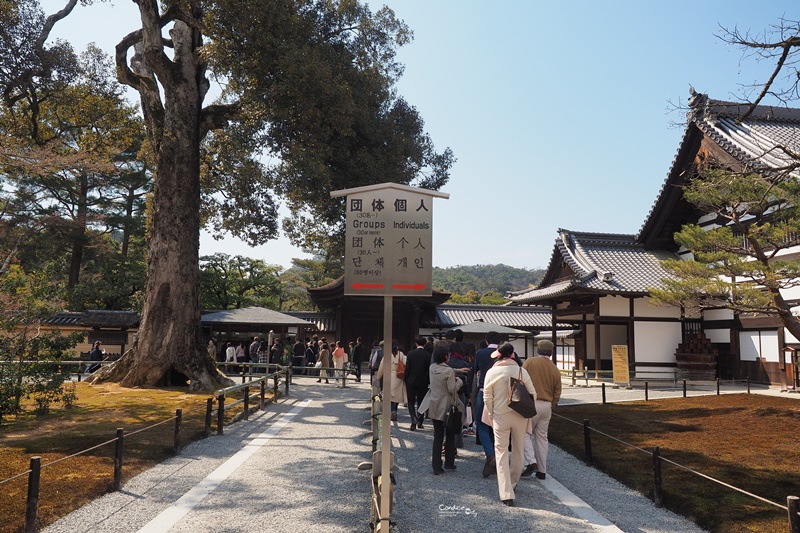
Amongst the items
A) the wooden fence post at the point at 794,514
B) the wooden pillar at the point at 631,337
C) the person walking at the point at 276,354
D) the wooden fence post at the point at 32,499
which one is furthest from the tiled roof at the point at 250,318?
the wooden fence post at the point at 794,514

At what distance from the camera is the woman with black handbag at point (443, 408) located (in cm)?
707

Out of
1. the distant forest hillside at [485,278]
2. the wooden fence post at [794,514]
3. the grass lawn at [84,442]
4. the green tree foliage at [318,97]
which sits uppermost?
the distant forest hillside at [485,278]

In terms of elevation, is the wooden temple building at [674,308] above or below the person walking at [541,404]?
above

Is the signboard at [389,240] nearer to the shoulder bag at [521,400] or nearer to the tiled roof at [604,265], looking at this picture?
the shoulder bag at [521,400]

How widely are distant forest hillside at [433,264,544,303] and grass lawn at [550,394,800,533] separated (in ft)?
325

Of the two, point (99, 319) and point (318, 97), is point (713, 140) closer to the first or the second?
point (318, 97)

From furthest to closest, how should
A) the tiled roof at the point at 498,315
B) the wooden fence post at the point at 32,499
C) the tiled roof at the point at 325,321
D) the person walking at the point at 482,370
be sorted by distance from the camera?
the tiled roof at the point at 498,315, the tiled roof at the point at 325,321, the person walking at the point at 482,370, the wooden fence post at the point at 32,499

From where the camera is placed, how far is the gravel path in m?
5.21

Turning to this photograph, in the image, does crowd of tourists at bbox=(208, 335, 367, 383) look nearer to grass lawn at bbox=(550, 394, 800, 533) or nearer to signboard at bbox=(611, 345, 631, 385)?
signboard at bbox=(611, 345, 631, 385)

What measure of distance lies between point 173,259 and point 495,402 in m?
11.9

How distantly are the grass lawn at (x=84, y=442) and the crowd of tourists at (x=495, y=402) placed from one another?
353 cm

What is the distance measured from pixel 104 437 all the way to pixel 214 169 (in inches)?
441

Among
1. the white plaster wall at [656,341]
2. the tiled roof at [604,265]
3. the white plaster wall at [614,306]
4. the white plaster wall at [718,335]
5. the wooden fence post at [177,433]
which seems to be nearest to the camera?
the wooden fence post at [177,433]

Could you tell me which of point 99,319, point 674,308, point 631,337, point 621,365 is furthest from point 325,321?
point 674,308
